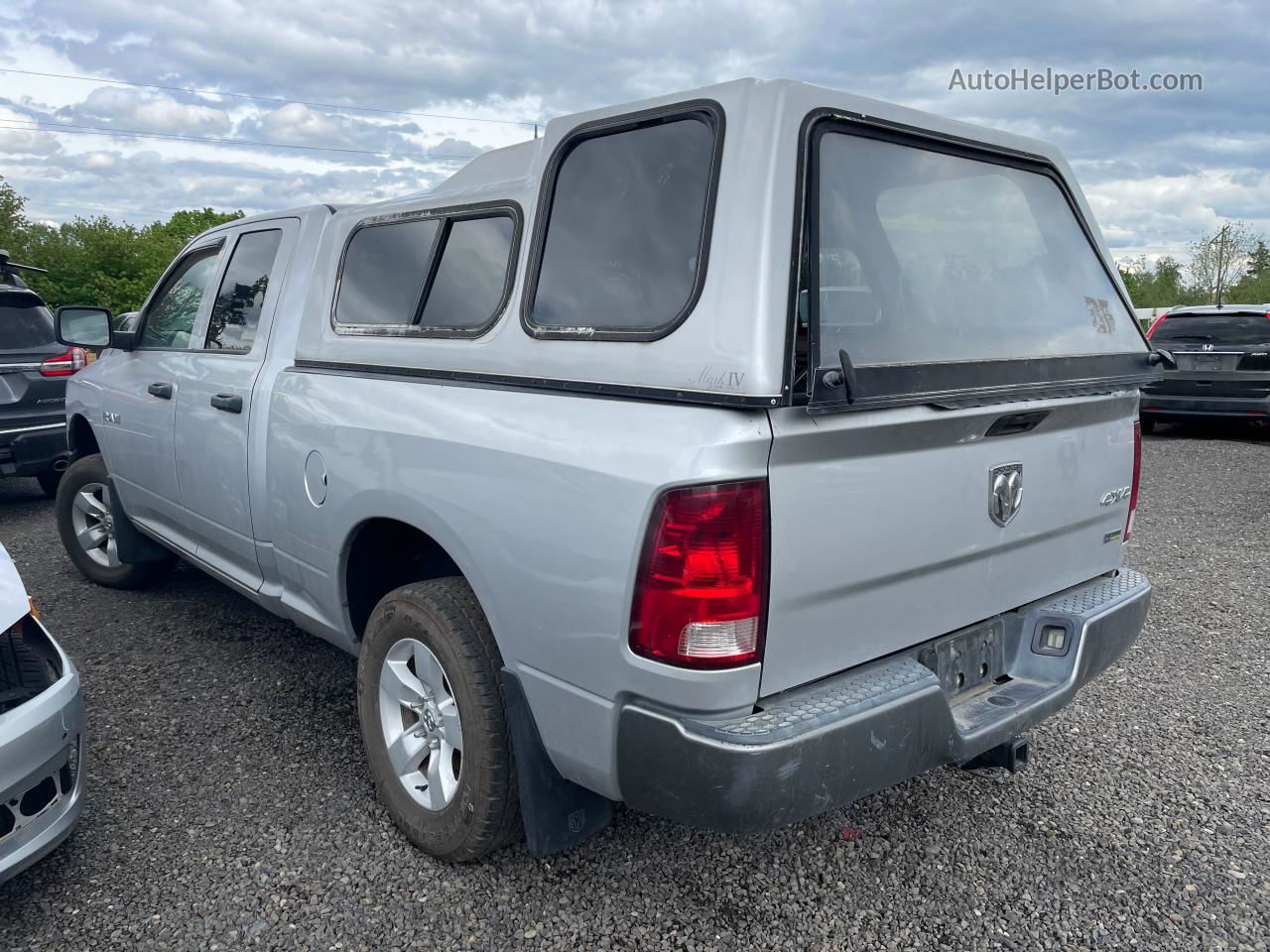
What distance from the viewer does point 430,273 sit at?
2.86 meters

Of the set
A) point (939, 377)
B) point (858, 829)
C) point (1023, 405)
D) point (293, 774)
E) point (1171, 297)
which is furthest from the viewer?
point (1171, 297)

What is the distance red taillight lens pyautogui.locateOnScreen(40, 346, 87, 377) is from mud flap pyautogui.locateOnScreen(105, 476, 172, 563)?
275 centimetres

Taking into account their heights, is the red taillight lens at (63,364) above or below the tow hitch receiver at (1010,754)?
above

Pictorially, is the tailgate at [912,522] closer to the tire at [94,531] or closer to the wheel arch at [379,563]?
the wheel arch at [379,563]

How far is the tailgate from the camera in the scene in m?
1.98

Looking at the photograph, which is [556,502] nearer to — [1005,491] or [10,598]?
[1005,491]

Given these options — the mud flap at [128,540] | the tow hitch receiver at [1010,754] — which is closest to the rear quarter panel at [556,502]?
the tow hitch receiver at [1010,754]

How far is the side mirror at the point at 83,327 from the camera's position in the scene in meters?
4.33

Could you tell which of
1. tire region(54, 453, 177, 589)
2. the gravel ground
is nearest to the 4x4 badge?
the gravel ground

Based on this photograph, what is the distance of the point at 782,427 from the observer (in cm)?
192

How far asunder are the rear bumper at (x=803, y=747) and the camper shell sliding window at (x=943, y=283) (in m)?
0.65

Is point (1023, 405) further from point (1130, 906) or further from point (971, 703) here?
point (1130, 906)

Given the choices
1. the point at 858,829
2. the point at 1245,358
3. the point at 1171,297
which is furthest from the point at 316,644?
the point at 1171,297

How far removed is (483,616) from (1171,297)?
49432 millimetres
